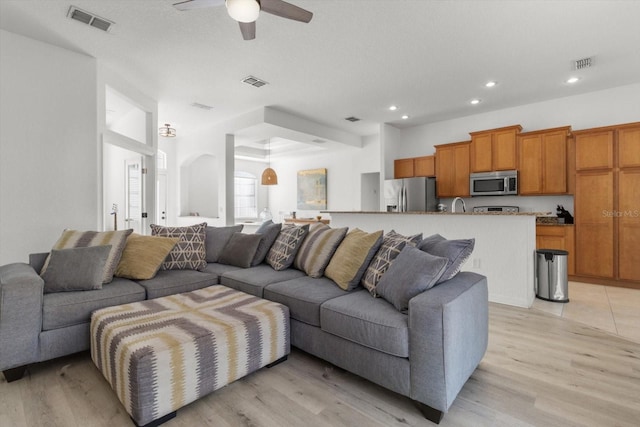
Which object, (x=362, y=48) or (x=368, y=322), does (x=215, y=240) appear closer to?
(x=368, y=322)

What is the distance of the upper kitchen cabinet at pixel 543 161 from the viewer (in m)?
4.79

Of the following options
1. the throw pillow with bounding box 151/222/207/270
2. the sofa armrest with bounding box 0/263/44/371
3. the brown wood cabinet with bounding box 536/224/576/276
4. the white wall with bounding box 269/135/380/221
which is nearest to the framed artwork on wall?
the white wall with bounding box 269/135/380/221

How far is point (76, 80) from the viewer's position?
11.9 ft

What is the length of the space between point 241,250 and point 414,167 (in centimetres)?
441

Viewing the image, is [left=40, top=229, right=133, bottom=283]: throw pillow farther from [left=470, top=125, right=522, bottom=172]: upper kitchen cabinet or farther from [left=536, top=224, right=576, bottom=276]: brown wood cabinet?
[left=536, top=224, right=576, bottom=276]: brown wood cabinet

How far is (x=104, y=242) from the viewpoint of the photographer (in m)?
2.81

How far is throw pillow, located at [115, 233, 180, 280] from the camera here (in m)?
2.80

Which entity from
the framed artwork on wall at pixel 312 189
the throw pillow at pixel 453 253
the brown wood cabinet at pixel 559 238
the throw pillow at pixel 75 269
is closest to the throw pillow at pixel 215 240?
the throw pillow at pixel 75 269

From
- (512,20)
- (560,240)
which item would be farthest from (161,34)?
(560,240)

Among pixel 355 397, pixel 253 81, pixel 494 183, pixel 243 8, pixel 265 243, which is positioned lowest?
pixel 355 397

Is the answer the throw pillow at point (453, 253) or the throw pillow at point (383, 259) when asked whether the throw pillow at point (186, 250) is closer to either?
the throw pillow at point (383, 259)

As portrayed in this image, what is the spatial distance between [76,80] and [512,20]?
468 cm

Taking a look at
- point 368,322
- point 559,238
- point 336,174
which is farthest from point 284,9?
point 336,174

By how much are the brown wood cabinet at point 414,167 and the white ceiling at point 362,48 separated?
4.36 feet
